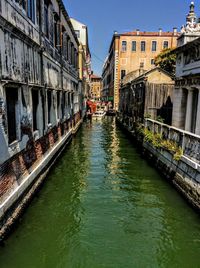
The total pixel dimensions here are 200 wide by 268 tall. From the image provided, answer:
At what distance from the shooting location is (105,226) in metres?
5.60

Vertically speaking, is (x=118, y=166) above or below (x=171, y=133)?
below

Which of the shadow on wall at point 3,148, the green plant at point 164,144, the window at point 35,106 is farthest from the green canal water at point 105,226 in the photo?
the window at point 35,106

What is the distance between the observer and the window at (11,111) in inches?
214

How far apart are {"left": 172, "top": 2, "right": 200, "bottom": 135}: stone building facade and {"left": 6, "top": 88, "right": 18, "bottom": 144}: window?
20.1 feet

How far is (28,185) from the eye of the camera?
6.32 metres

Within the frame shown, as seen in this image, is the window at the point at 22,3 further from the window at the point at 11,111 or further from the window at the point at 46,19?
the window at the point at 46,19

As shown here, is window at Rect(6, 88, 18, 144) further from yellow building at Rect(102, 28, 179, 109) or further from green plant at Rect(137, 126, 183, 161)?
yellow building at Rect(102, 28, 179, 109)

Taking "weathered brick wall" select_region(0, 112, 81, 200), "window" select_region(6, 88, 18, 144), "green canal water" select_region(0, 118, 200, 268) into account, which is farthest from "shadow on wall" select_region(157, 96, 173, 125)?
"window" select_region(6, 88, 18, 144)

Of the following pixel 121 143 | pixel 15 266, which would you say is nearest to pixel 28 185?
pixel 15 266

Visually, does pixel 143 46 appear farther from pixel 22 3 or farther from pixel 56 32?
pixel 22 3

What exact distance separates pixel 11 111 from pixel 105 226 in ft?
11.8

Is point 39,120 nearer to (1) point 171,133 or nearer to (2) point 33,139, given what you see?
(2) point 33,139

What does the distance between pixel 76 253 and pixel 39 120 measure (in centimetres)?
472

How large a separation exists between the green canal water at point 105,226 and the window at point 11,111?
2056 millimetres
